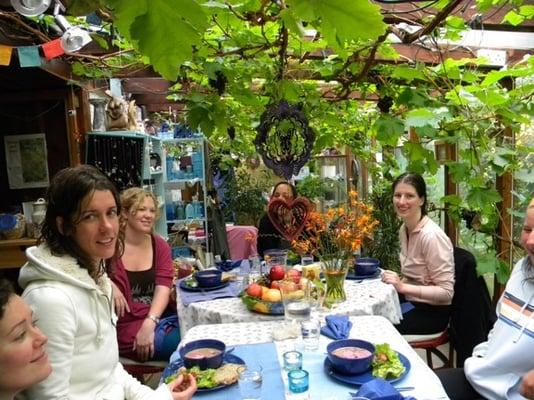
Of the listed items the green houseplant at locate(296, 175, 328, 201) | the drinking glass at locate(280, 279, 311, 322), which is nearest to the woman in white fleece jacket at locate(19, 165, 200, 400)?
the drinking glass at locate(280, 279, 311, 322)

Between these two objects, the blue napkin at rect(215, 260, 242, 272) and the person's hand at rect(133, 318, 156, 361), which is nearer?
the person's hand at rect(133, 318, 156, 361)

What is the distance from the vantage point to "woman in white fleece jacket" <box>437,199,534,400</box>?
5.33ft

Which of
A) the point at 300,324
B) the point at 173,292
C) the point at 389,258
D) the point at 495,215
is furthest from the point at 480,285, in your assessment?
the point at 389,258

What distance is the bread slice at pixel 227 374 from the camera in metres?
1.41

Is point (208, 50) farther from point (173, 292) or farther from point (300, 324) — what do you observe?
point (300, 324)

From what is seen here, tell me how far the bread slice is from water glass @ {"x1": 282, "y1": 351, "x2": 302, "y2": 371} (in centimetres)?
15

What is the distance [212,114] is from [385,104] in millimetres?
1192

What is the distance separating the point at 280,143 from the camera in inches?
106

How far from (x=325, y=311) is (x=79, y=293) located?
3.82ft

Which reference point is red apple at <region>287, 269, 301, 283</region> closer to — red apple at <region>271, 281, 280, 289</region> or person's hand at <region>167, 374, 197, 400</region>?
red apple at <region>271, 281, 280, 289</region>

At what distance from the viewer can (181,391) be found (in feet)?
4.46

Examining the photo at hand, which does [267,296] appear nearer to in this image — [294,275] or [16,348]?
[294,275]

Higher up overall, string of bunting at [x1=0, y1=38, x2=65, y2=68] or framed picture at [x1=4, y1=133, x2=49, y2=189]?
string of bunting at [x1=0, y1=38, x2=65, y2=68]

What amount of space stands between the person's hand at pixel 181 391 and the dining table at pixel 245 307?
740 mm
